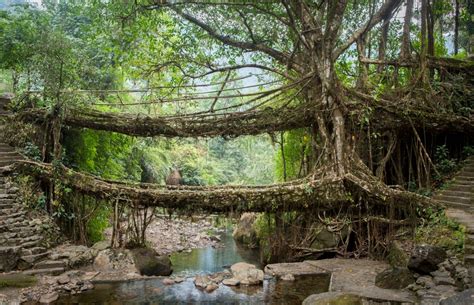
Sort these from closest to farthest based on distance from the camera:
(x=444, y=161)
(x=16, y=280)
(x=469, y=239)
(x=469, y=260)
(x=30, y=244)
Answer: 1. (x=469, y=260)
2. (x=469, y=239)
3. (x=16, y=280)
4. (x=30, y=244)
5. (x=444, y=161)

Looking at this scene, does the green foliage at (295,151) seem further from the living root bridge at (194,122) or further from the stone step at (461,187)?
the stone step at (461,187)

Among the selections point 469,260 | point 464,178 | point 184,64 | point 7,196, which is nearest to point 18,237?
point 7,196

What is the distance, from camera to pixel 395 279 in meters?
6.59

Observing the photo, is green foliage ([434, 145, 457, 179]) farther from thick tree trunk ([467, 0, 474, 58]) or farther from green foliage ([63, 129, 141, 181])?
green foliage ([63, 129, 141, 181])

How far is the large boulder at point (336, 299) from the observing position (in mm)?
5871

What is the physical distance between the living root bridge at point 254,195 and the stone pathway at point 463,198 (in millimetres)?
720

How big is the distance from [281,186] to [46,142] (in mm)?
6005

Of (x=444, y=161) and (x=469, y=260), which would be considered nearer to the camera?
(x=469, y=260)

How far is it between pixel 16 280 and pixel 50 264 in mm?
851

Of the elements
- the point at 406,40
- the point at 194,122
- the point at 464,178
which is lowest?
the point at 464,178

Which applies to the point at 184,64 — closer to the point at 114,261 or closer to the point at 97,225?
the point at 97,225

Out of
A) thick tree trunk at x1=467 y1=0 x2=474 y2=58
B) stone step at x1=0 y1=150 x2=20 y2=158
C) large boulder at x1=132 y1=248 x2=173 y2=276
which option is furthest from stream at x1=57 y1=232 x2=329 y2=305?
thick tree trunk at x1=467 y1=0 x2=474 y2=58

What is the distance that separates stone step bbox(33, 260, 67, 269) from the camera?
816 centimetres

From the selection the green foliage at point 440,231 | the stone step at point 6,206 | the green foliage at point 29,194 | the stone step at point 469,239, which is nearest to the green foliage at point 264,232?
the green foliage at point 440,231
